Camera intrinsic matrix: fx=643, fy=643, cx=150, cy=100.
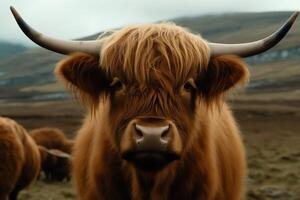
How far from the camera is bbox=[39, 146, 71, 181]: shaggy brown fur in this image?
56.4ft

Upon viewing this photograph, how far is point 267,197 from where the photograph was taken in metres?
11.5

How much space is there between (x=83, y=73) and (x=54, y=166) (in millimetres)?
12692

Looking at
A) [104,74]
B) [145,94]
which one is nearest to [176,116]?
[145,94]

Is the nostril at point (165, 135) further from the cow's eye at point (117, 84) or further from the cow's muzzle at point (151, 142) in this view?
the cow's eye at point (117, 84)

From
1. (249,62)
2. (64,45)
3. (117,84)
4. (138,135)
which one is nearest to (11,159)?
(64,45)

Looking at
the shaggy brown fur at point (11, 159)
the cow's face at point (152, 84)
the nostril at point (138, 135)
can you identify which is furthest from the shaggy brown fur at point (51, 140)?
the nostril at point (138, 135)

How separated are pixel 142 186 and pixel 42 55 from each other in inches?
7207

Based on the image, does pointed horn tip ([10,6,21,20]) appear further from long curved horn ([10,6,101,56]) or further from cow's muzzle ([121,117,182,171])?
cow's muzzle ([121,117,182,171])

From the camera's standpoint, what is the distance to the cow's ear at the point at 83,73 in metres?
4.91

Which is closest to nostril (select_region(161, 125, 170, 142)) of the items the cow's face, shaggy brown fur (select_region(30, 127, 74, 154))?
the cow's face

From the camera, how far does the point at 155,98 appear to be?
14.8 feet

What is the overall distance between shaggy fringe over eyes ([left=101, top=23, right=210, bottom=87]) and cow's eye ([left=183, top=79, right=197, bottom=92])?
53 millimetres

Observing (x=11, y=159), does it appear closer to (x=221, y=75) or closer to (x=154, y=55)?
(x=221, y=75)

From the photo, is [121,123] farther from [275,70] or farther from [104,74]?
[275,70]
